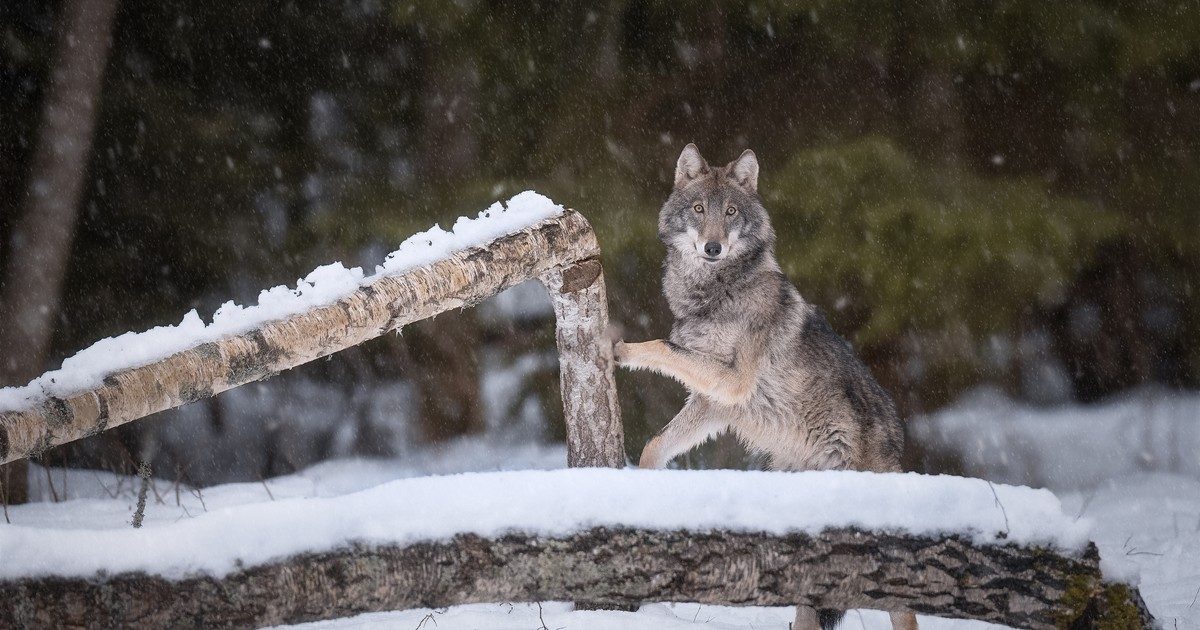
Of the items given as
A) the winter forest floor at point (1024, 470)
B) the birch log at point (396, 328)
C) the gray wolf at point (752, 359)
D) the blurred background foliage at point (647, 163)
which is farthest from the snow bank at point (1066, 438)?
the birch log at point (396, 328)

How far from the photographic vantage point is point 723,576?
2771 mm

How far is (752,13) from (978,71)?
71.6 inches

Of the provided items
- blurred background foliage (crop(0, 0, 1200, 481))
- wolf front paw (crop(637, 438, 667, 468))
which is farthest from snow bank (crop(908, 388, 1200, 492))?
wolf front paw (crop(637, 438, 667, 468))

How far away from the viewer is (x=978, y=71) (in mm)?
7102

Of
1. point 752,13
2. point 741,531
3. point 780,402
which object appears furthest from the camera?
point 752,13

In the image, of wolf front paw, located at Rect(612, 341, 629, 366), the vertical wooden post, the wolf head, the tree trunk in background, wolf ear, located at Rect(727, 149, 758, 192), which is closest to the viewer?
the vertical wooden post

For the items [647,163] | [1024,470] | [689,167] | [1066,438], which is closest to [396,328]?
[689,167]

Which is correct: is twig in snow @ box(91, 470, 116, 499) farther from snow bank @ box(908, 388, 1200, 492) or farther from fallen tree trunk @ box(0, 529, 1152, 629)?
A: snow bank @ box(908, 388, 1200, 492)

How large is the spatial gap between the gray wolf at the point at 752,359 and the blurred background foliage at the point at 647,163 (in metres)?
2.35

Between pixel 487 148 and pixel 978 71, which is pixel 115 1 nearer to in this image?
pixel 487 148

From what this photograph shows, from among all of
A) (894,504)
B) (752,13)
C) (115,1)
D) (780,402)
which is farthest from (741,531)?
(115,1)

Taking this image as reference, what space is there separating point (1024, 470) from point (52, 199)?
742 cm

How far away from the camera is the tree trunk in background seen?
6133mm

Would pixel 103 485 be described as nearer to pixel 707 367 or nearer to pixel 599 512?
pixel 707 367
